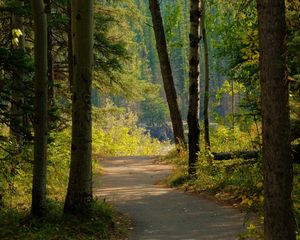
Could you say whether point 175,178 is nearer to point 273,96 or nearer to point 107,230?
point 107,230

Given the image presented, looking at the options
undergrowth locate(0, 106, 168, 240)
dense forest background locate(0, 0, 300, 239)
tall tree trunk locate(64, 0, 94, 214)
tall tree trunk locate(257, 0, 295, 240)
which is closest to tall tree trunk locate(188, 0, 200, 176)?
dense forest background locate(0, 0, 300, 239)

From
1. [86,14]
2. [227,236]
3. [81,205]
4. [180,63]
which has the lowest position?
[227,236]

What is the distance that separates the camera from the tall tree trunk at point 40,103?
7141 millimetres

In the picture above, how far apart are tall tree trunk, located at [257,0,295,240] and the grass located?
350 centimetres

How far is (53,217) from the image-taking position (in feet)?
24.8

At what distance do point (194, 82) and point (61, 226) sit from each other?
653 cm

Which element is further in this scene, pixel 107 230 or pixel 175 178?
pixel 175 178

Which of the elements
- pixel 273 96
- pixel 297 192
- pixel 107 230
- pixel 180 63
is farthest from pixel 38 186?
pixel 180 63

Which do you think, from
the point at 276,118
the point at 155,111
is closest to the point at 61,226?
the point at 276,118

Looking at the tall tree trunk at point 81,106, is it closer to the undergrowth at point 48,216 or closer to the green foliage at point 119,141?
the undergrowth at point 48,216

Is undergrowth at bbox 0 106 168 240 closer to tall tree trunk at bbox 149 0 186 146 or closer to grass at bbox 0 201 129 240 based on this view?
grass at bbox 0 201 129 240

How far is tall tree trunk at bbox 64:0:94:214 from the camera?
739 centimetres

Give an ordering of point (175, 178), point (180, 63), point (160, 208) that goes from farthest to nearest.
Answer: point (180, 63)
point (175, 178)
point (160, 208)

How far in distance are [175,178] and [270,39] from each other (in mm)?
9463
